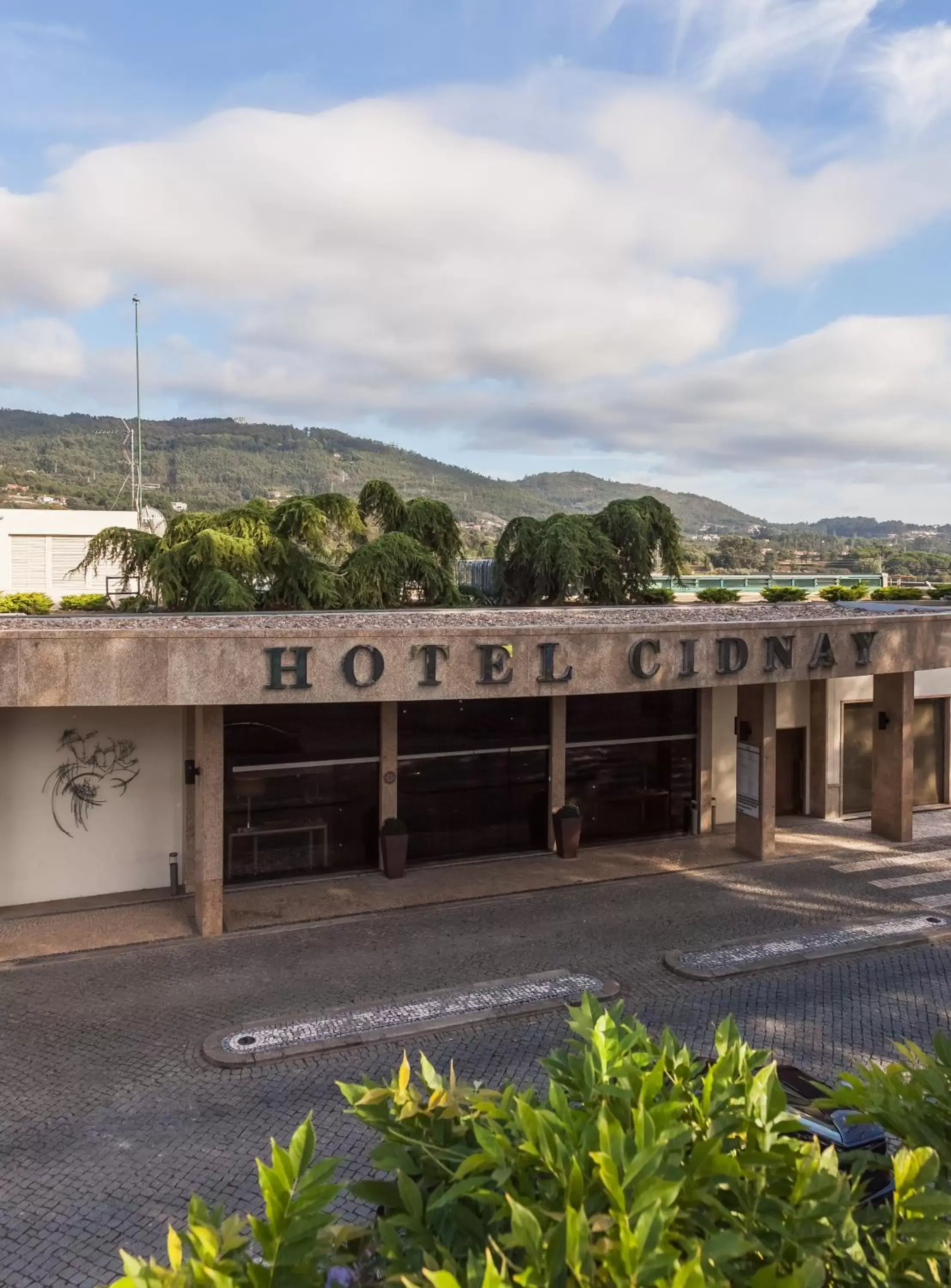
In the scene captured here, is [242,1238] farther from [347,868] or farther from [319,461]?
[319,461]

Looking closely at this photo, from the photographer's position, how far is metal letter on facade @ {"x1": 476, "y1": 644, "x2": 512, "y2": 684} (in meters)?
15.4

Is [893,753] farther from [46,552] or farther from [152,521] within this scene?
[152,521]

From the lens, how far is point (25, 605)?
21.0m

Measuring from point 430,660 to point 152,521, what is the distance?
138ft

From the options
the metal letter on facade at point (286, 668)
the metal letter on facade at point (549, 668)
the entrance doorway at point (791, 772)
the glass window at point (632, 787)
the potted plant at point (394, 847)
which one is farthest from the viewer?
the entrance doorway at point (791, 772)

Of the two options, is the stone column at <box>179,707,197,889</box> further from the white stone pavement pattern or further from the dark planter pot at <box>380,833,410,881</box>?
the white stone pavement pattern

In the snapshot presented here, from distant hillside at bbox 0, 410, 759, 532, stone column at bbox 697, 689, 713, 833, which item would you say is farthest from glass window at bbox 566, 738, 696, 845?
distant hillside at bbox 0, 410, 759, 532

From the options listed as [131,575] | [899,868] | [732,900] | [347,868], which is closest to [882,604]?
[899,868]

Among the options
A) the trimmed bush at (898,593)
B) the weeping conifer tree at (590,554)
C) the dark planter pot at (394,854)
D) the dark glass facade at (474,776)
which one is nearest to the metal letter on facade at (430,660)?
the dark glass facade at (474,776)

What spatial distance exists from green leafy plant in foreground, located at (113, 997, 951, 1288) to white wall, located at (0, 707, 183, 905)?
13.8 metres

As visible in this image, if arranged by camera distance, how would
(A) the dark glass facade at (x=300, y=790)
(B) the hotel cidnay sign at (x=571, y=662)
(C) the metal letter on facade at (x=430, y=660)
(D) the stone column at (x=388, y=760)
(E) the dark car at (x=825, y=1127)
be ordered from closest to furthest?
(E) the dark car at (x=825, y=1127), (B) the hotel cidnay sign at (x=571, y=662), (C) the metal letter on facade at (x=430, y=660), (A) the dark glass facade at (x=300, y=790), (D) the stone column at (x=388, y=760)

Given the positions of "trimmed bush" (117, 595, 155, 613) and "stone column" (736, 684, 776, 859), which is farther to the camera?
"trimmed bush" (117, 595, 155, 613)

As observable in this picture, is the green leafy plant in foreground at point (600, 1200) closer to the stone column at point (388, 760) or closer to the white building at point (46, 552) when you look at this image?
the stone column at point (388, 760)

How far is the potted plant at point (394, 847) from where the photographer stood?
1811cm
